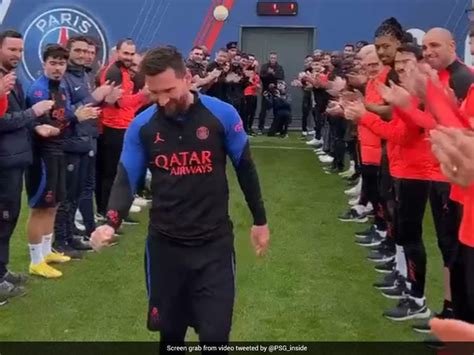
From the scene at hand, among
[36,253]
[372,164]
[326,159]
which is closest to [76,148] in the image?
[36,253]

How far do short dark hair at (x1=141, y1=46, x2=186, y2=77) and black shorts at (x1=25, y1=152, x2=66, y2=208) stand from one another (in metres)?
2.94

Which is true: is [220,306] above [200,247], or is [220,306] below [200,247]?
below

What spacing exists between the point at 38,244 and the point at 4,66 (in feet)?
5.33

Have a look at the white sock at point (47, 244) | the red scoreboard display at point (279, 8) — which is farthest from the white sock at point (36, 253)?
the red scoreboard display at point (279, 8)

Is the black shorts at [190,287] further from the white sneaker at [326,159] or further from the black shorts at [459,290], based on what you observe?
the white sneaker at [326,159]

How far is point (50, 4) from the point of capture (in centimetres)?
1784

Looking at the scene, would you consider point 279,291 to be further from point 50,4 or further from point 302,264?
point 50,4

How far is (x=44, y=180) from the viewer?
6102mm

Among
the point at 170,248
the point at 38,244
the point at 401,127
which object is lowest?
the point at 38,244

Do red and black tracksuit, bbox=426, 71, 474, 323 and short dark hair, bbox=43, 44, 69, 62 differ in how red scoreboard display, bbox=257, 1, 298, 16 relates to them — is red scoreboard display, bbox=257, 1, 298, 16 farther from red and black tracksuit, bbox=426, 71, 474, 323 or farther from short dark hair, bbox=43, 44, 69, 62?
red and black tracksuit, bbox=426, 71, 474, 323

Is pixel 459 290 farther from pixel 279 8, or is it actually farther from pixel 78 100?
pixel 279 8

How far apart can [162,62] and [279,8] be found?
49.6 ft

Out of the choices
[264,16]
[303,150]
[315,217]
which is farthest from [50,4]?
[315,217]

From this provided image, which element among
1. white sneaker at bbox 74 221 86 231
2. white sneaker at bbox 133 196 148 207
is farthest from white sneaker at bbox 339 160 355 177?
white sneaker at bbox 74 221 86 231
